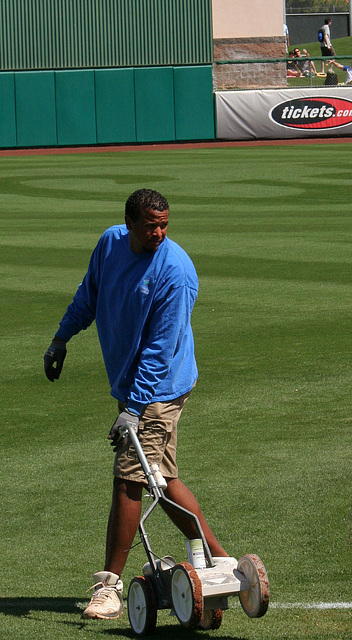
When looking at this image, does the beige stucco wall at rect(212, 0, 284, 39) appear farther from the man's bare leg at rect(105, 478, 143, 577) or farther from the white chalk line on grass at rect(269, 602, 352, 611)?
the white chalk line on grass at rect(269, 602, 352, 611)

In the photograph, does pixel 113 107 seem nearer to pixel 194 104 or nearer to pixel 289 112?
pixel 194 104

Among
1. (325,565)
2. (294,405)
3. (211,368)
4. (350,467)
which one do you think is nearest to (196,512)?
(325,565)

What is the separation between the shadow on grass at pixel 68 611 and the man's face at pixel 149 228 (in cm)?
167

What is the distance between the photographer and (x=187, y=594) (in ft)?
13.0

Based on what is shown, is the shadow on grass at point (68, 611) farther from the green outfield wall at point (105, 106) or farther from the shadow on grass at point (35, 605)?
the green outfield wall at point (105, 106)

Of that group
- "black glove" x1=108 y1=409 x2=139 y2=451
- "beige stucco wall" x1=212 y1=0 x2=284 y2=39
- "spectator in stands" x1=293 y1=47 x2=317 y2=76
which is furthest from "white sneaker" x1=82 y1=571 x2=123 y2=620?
"beige stucco wall" x1=212 y1=0 x2=284 y2=39

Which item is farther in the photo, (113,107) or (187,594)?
(113,107)

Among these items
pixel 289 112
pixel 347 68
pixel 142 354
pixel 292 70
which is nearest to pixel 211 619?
pixel 142 354

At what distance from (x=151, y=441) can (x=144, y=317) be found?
0.56 m

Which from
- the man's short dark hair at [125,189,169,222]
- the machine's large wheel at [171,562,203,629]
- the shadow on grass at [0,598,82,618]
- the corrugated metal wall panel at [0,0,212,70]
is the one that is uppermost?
the corrugated metal wall panel at [0,0,212,70]

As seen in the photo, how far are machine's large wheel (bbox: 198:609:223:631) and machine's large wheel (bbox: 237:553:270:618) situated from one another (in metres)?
0.17

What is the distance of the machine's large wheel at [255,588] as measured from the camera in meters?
3.96

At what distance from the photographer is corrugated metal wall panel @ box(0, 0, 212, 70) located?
126ft

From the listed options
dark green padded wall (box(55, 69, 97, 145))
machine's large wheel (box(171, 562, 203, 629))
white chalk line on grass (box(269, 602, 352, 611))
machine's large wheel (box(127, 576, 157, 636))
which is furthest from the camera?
dark green padded wall (box(55, 69, 97, 145))
